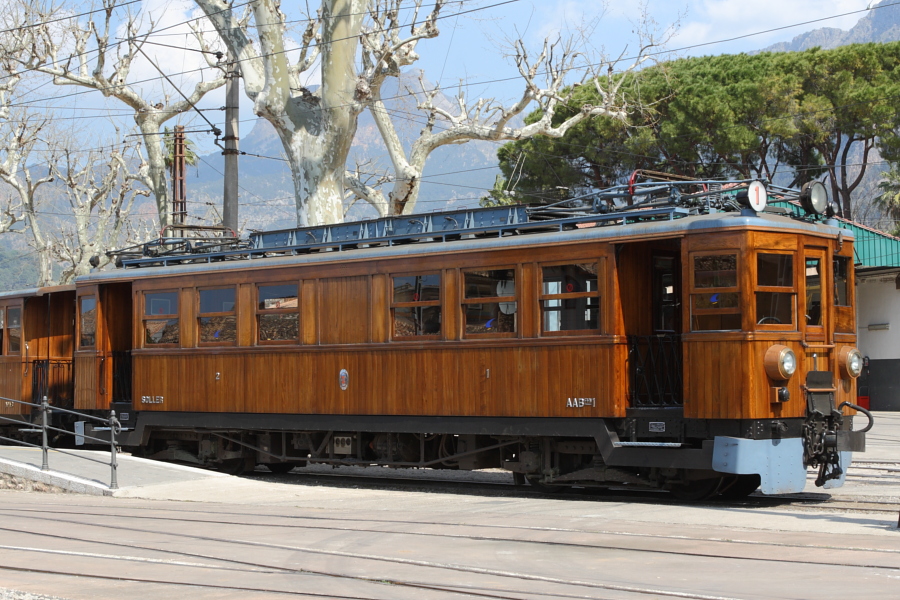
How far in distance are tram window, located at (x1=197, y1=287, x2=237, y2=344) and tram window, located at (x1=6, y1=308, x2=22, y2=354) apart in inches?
240

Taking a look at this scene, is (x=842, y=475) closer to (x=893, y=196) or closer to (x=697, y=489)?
(x=697, y=489)

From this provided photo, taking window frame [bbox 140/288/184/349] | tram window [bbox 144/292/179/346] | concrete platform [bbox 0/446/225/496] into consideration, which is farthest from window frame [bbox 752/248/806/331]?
tram window [bbox 144/292/179/346]

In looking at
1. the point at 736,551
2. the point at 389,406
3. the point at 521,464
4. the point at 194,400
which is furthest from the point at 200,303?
the point at 736,551

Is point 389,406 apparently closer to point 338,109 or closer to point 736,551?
point 736,551

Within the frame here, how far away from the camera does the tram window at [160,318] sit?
54.7ft

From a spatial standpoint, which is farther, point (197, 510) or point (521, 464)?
point (521, 464)

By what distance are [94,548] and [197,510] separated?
275 cm

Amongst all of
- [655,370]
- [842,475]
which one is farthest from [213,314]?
[842,475]

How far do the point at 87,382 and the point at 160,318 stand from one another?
7.51 feet

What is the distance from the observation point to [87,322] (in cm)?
1825

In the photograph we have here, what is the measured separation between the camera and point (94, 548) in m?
9.59

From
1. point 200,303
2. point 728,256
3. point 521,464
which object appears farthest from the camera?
point 200,303

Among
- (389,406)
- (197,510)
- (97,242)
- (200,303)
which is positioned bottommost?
(197,510)

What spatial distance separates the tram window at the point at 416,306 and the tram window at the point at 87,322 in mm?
6489
